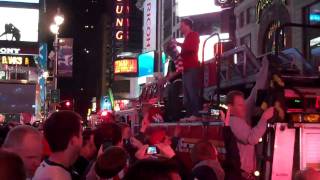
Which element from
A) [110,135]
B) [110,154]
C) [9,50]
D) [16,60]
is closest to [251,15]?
[9,50]

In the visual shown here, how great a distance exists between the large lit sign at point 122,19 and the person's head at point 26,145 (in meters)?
52.3

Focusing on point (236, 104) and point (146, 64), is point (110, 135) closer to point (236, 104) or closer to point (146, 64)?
point (236, 104)

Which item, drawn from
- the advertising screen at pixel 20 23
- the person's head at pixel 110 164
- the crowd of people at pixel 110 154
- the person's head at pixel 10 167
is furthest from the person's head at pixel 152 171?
the advertising screen at pixel 20 23

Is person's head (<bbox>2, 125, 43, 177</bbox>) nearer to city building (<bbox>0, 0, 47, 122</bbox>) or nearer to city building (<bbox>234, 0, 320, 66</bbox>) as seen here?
city building (<bbox>234, 0, 320, 66</bbox>)

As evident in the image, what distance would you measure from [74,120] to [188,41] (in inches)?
206

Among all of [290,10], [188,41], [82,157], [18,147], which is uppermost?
[290,10]

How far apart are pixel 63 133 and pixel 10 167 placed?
1.06 meters

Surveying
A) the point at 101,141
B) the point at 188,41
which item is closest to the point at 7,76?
the point at 188,41

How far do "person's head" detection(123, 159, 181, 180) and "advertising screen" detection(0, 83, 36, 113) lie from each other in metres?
26.1

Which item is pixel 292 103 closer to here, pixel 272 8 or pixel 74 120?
pixel 74 120

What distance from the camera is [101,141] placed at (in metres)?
5.91

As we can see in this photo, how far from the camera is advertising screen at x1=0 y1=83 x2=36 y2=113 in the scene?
27484 millimetres

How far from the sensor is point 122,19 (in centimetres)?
5597

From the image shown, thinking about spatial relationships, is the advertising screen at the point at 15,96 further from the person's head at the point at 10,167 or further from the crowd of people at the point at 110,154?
the person's head at the point at 10,167
